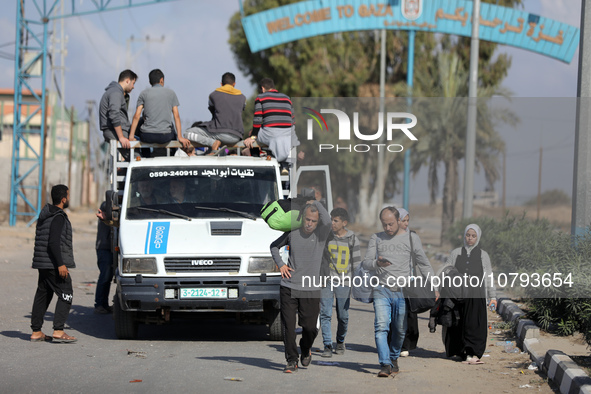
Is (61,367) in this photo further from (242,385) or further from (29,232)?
(29,232)

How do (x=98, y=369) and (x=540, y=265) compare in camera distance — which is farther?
(x=540, y=265)

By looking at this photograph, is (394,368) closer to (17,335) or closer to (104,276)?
(17,335)

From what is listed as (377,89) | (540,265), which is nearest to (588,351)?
(540,265)

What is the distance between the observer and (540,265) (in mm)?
10242

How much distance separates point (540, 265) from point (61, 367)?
5504 mm

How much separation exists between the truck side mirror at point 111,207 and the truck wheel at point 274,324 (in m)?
2.05

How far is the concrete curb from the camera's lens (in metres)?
6.88

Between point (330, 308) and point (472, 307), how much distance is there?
1461mm

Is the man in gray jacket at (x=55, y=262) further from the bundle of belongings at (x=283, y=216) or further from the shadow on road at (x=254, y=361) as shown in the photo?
the bundle of belongings at (x=283, y=216)

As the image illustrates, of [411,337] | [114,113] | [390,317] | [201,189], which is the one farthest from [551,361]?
[114,113]

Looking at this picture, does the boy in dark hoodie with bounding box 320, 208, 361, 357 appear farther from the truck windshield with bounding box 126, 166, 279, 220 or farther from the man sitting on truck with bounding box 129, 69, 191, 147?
the man sitting on truck with bounding box 129, 69, 191, 147

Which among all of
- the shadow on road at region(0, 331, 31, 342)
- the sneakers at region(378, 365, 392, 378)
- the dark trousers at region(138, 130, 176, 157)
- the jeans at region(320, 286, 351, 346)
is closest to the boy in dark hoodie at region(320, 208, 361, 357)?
the jeans at region(320, 286, 351, 346)

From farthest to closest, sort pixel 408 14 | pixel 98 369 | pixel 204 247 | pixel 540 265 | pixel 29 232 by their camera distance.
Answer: pixel 29 232 < pixel 408 14 < pixel 540 265 < pixel 204 247 < pixel 98 369

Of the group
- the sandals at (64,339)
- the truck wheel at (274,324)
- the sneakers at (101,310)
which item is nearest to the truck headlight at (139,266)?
the sandals at (64,339)
